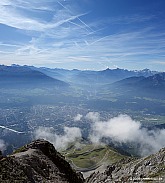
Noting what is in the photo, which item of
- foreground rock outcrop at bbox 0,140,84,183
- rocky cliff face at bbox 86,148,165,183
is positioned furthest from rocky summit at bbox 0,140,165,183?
rocky cliff face at bbox 86,148,165,183

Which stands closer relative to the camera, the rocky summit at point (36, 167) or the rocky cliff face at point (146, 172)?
the rocky summit at point (36, 167)

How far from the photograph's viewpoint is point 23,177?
3341 cm

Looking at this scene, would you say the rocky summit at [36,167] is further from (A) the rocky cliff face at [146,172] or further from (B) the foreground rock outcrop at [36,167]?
(A) the rocky cliff face at [146,172]

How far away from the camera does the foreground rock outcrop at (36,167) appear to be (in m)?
33.3

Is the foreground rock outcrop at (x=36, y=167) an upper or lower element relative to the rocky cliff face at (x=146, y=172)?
upper

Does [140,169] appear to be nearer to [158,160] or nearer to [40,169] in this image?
[158,160]

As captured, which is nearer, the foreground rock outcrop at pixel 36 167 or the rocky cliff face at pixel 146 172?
the foreground rock outcrop at pixel 36 167

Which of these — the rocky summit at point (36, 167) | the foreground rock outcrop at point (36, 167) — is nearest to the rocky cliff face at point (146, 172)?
the rocky summit at point (36, 167)

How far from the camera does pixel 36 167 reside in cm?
3928

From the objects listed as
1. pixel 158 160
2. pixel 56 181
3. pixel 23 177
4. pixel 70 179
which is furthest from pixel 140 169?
pixel 23 177

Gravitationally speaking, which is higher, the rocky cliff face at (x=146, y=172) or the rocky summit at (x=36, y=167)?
the rocky summit at (x=36, y=167)


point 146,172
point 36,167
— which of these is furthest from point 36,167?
point 146,172

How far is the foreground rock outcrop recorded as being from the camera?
33344 mm

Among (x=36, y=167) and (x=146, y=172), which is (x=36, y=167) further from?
(x=146, y=172)
